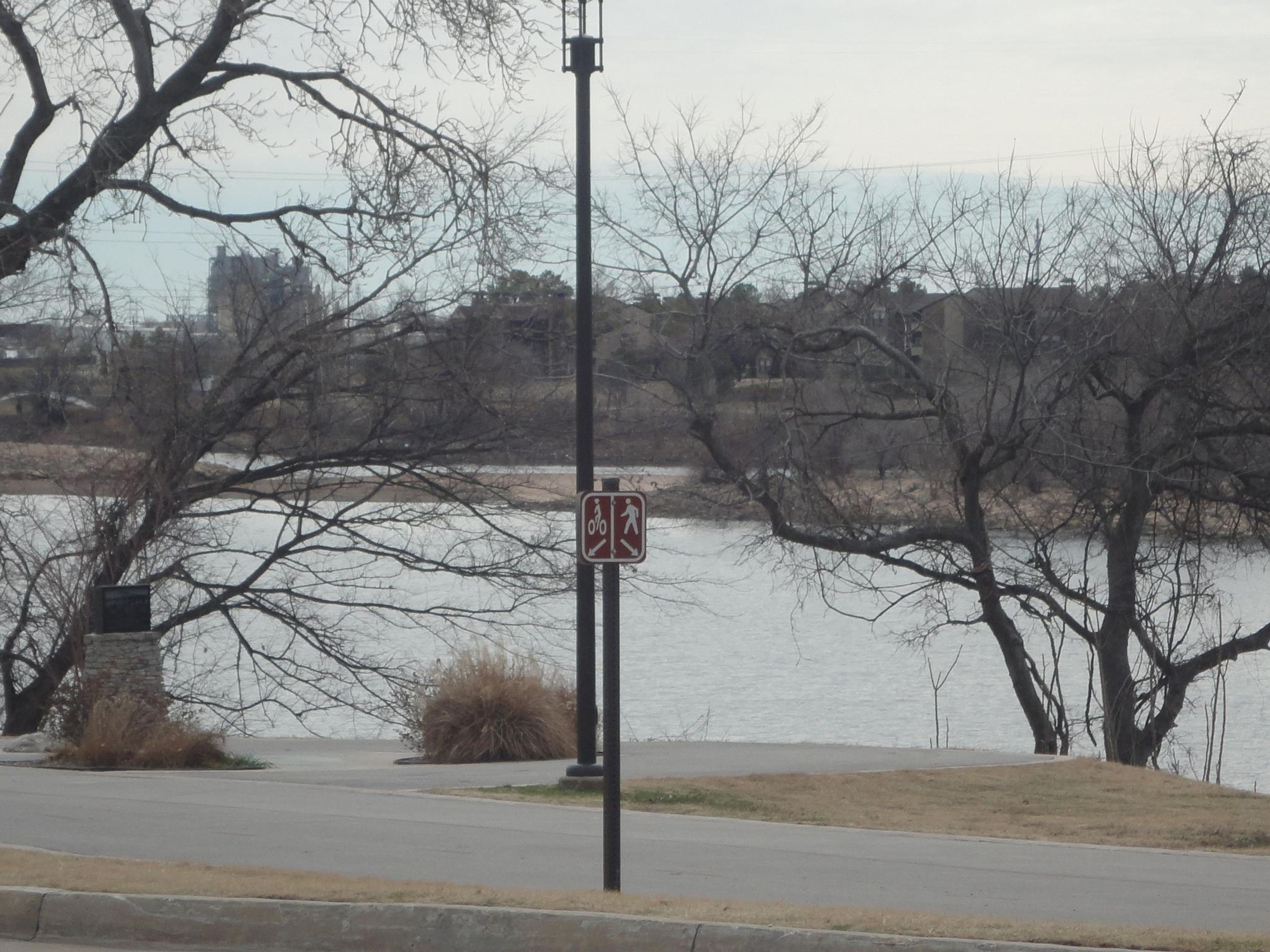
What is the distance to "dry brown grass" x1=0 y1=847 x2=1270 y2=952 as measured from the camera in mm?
6184

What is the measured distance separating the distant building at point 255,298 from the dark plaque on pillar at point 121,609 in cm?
752

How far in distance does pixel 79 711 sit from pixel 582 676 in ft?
19.4

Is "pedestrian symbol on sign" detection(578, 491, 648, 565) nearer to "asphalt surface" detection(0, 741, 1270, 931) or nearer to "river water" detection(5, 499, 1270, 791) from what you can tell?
"asphalt surface" detection(0, 741, 1270, 931)

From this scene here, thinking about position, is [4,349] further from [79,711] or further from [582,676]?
[582,676]

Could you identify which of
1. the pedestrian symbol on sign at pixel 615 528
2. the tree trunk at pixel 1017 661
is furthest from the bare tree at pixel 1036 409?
the pedestrian symbol on sign at pixel 615 528

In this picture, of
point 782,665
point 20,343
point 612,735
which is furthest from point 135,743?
point 782,665

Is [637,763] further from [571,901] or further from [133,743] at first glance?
[571,901]

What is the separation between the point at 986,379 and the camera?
67.2 ft

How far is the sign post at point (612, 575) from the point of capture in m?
7.46

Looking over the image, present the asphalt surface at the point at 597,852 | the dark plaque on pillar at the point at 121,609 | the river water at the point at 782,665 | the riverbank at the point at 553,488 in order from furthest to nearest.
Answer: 1. the river water at the point at 782,665
2. the riverbank at the point at 553,488
3. the dark plaque on pillar at the point at 121,609
4. the asphalt surface at the point at 597,852

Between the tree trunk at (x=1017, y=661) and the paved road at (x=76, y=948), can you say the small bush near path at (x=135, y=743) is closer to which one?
the paved road at (x=76, y=948)

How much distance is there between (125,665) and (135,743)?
3.34ft

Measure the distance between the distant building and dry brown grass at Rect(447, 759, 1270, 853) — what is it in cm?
1215

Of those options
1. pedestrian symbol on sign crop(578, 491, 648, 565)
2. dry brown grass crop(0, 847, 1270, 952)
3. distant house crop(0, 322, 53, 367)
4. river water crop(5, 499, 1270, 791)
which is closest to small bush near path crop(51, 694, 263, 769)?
river water crop(5, 499, 1270, 791)
